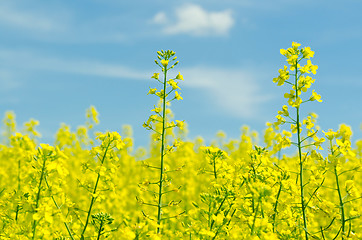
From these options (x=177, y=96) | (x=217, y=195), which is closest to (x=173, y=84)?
(x=177, y=96)

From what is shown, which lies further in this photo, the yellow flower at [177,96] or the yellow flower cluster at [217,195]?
the yellow flower at [177,96]

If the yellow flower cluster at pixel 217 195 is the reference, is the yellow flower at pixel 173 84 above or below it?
above

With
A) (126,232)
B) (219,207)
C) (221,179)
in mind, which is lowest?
(126,232)

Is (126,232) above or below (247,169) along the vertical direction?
below

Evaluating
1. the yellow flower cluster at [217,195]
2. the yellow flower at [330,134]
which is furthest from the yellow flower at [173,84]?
the yellow flower at [330,134]

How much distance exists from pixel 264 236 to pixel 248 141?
11.7 m

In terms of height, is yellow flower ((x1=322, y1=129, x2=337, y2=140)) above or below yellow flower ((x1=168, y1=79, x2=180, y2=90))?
below

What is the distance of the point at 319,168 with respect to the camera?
4.44 m

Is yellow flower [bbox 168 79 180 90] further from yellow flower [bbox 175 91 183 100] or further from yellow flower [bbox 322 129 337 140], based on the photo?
yellow flower [bbox 322 129 337 140]

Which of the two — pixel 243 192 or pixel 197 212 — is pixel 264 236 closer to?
pixel 197 212

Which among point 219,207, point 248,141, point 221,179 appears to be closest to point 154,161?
point 248,141

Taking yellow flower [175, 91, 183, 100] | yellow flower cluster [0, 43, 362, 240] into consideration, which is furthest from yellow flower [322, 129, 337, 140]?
yellow flower [175, 91, 183, 100]

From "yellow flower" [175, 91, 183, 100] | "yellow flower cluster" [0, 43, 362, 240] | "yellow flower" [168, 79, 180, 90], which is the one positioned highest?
"yellow flower" [168, 79, 180, 90]

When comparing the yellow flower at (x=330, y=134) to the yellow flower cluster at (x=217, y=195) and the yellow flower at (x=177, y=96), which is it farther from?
the yellow flower at (x=177, y=96)
